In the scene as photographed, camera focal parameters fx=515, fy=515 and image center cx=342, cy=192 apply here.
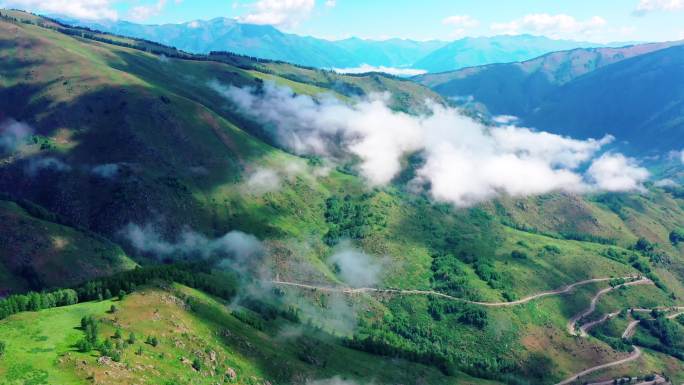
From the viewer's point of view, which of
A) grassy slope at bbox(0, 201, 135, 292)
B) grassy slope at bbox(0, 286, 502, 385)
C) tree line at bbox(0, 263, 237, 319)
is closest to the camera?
grassy slope at bbox(0, 286, 502, 385)

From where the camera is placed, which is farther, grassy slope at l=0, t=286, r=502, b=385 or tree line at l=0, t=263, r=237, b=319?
tree line at l=0, t=263, r=237, b=319

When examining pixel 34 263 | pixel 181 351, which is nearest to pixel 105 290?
pixel 181 351

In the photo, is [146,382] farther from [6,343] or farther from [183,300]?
[183,300]

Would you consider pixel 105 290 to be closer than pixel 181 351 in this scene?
No

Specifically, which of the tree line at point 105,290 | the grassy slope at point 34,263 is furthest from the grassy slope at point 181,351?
the grassy slope at point 34,263

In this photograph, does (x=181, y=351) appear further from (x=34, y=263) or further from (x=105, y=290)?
(x=34, y=263)

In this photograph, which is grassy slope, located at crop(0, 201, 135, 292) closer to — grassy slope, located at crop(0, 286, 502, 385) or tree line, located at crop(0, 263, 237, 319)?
tree line, located at crop(0, 263, 237, 319)

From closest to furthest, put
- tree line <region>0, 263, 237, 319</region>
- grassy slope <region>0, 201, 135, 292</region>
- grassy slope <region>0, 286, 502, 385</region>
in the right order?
grassy slope <region>0, 286, 502, 385</region> < tree line <region>0, 263, 237, 319</region> < grassy slope <region>0, 201, 135, 292</region>

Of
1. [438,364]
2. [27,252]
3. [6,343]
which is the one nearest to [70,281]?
[27,252]

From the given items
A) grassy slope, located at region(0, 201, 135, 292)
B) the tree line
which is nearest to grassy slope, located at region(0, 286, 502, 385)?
the tree line
